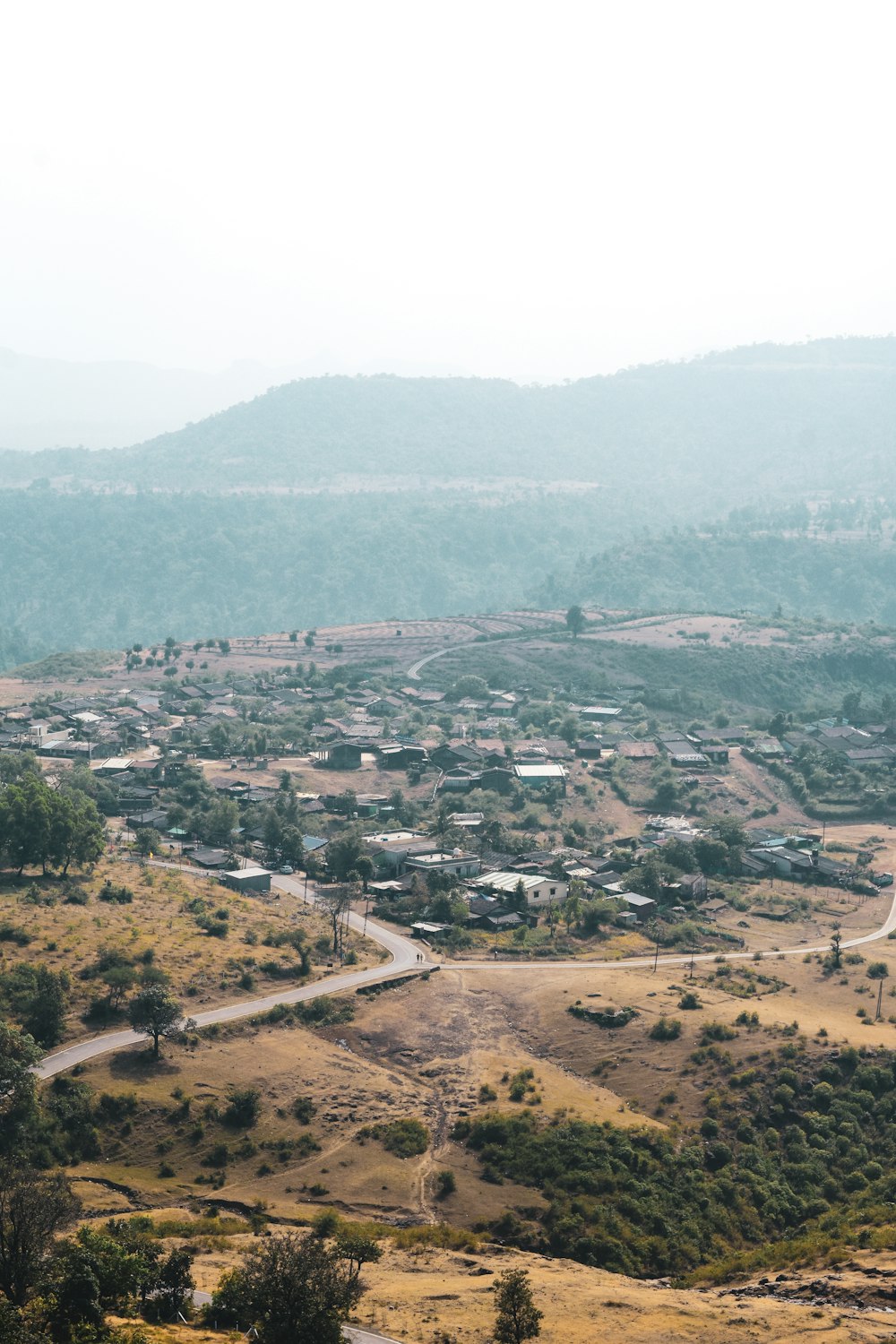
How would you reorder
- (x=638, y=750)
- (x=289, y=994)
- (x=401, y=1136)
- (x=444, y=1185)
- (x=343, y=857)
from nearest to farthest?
1. (x=444, y=1185)
2. (x=401, y=1136)
3. (x=289, y=994)
4. (x=343, y=857)
5. (x=638, y=750)

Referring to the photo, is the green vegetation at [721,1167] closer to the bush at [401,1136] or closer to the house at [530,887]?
the bush at [401,1136]

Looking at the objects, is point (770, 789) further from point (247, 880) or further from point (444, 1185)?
point (444, 1185)

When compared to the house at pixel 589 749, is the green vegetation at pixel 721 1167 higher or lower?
lower

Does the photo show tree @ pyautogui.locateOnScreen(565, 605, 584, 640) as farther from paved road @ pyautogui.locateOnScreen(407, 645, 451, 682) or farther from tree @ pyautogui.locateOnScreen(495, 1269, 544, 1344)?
tree @ pyautogui.locateOnScreen(495, 1269, 544, 1344)

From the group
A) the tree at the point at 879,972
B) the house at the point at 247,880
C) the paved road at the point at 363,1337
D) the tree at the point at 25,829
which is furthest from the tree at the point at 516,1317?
the house at the point at 247,880

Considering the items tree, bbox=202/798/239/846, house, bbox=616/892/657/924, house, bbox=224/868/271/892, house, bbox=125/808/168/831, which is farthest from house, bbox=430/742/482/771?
house, bbox=224/868/271/892

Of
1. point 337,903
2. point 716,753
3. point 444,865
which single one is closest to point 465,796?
point 444,865

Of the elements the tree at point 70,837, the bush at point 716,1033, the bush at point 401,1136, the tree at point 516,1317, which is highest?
the tree at point 70,837
